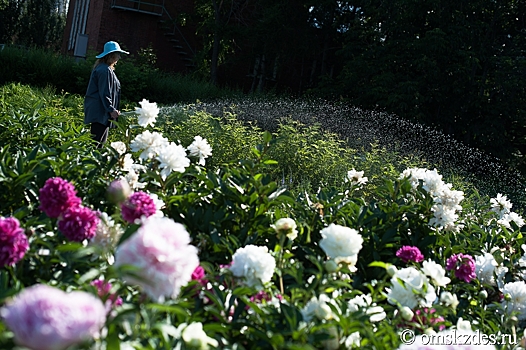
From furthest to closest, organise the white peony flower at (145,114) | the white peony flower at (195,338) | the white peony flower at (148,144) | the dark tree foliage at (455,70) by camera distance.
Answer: the dark tree foliage at (455,70) → the white peony flower at (145,114) → the white peony flower at (148,144) → the white peony flower at (195,338)

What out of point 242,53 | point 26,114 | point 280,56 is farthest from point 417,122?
point 26,114

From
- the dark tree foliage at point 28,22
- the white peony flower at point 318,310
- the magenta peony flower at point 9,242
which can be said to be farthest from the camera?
the dark tree foliage at point 28,22

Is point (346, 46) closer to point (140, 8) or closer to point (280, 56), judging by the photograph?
point (280, 56)

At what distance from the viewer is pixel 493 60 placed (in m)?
11.4

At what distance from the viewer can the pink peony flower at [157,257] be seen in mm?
915

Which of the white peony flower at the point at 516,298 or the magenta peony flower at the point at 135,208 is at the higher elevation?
the magenta peony flower at the point at 135,208

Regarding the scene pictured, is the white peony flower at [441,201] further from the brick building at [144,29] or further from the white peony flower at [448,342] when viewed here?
the brick building at [144,29]

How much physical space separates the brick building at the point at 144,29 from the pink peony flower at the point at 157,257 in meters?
14.8

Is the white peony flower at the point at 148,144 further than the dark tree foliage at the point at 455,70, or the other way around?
the dark tree foliage at the point at 455,70

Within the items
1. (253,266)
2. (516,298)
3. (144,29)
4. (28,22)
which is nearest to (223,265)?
(253,266)

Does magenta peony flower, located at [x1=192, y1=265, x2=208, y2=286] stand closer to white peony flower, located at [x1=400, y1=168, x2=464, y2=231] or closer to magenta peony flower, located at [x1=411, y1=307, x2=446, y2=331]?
magenta peony flower, located at [x1=411, y1=307, x2=446, y2=331]

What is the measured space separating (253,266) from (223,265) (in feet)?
1.20

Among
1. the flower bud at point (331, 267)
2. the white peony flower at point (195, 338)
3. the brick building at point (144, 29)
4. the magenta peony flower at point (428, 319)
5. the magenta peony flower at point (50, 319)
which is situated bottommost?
the magenta peony flower at point (428, 319)

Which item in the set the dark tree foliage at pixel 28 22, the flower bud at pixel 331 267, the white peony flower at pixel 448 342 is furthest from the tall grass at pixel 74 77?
the dark tree foliage at pixel 28 22
